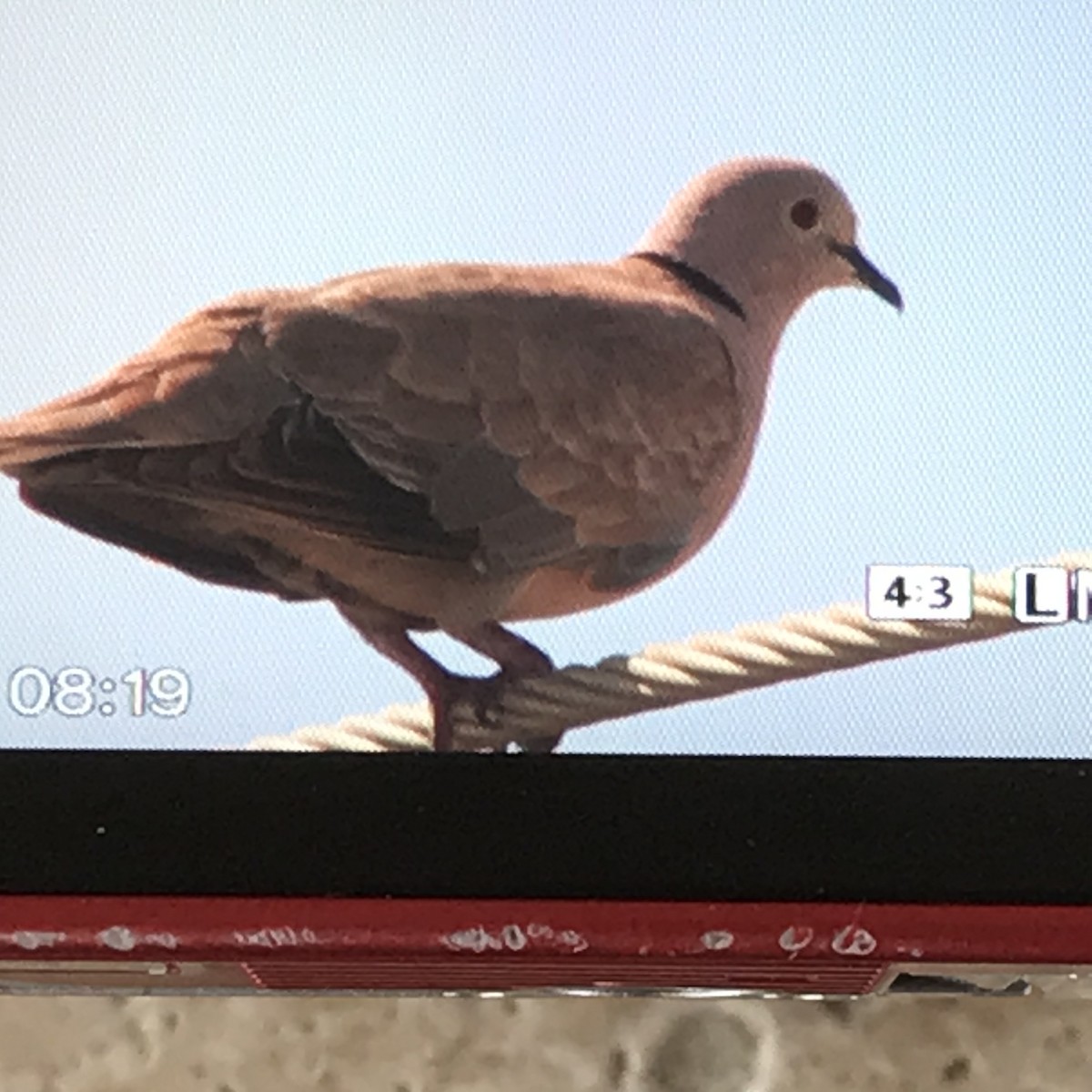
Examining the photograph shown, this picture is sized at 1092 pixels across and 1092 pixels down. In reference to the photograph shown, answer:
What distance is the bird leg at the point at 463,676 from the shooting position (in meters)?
0.37

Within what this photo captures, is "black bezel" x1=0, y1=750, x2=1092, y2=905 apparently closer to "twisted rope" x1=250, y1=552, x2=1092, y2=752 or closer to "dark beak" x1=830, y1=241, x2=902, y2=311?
"twisted rope" x1=250, y1=552, x2=1092, y2=752

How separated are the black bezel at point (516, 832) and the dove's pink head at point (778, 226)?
12 centimetres

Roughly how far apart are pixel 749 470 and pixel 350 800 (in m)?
0.13

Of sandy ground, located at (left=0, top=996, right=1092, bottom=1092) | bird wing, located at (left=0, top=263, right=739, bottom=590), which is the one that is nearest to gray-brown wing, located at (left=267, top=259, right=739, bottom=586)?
bird wing, located at (left=0, top=263, right=739, bottom=590)

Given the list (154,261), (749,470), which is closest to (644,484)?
(749,470)

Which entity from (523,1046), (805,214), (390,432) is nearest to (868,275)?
(805,214)

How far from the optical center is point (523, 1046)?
43cm

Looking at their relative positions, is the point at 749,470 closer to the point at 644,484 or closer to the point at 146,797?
the point at 644,484

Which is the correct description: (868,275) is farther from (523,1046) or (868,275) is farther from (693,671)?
(523,1046)

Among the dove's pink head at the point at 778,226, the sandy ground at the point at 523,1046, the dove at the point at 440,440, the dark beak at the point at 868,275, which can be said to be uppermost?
the dove's pink head at the point at 778,226

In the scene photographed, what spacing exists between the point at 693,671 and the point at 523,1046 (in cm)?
13

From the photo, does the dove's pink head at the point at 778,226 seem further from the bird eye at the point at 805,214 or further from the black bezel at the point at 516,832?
the black bezel at the point at 516,832

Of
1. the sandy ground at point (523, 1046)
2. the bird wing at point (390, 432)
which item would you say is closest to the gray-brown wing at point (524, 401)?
the bird wing at point (390, 432)
